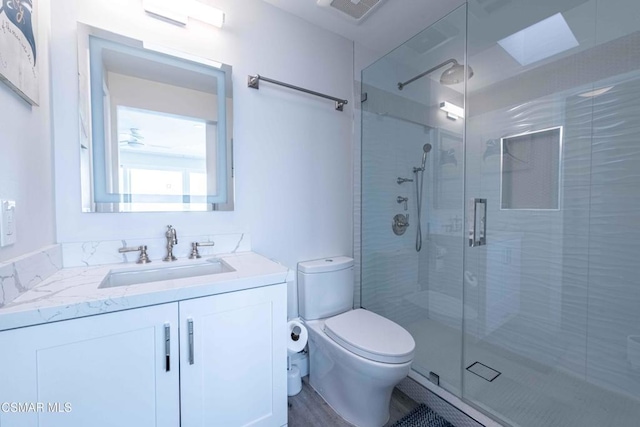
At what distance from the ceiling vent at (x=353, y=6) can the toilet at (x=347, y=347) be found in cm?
160

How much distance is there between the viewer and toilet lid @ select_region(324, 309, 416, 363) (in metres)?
1.22

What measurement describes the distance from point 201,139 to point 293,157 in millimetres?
557

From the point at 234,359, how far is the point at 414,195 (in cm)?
170

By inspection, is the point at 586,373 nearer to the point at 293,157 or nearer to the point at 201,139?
the point at 293,157

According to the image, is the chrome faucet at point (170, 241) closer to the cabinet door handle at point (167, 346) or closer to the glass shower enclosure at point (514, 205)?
the cabinet door handle at point (167, 346)

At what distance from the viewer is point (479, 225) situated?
1.75 metres

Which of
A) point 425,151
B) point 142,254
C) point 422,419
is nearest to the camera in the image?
point 142,254

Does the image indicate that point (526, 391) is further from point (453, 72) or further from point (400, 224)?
point (453, 72)

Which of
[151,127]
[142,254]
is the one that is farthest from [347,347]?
[151,127]

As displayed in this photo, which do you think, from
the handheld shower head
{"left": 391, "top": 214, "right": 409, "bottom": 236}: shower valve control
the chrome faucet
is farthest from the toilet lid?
the handheld shower head

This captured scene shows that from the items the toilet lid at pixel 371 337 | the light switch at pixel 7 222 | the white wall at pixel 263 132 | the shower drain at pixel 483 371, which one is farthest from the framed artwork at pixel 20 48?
the shower drain at pixel 483 371

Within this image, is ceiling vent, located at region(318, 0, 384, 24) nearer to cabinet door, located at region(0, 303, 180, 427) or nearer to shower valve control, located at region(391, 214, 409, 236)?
shower valve control, located at region(391, 214, 409, 236)

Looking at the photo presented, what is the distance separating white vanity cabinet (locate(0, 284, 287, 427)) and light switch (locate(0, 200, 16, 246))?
0.28 meters

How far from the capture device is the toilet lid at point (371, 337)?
47.9 inches
